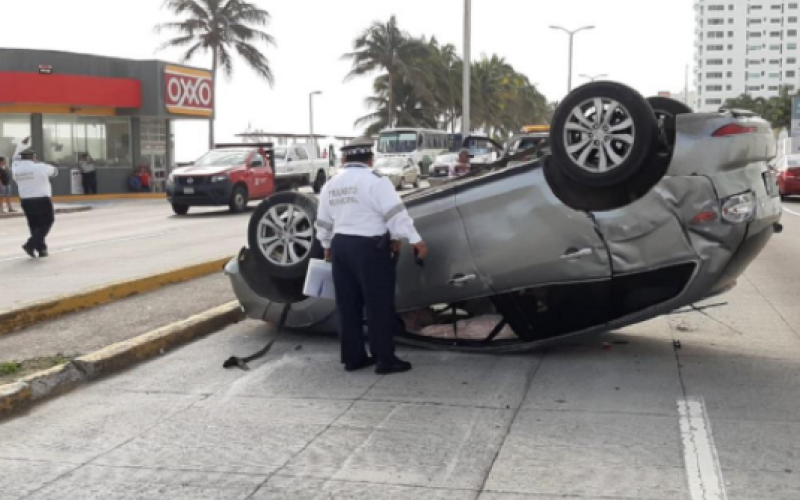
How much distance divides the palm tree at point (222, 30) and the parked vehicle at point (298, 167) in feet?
66.8

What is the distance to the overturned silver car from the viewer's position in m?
6.03

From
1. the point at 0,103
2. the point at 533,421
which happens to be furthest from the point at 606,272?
the point at 0,103

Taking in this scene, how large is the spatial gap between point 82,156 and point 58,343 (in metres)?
29.1

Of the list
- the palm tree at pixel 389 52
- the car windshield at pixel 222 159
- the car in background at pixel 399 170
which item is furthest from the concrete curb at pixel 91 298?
the palm tree at pixel 389 52

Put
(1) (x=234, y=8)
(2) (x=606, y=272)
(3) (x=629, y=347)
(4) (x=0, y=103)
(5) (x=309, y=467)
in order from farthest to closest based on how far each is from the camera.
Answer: (1) (x=234, y=8), (4) (x=0, y=103), (3) (x=629, y=347), (2) (x=606, y=272), (5) (x=309, y=467)

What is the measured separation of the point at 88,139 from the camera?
35.3m

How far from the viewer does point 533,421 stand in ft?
17.0

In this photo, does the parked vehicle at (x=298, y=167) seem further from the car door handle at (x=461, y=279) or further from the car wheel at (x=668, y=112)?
the car wheel at (x=668, y=112)

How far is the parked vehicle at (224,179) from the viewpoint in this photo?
23.5 m

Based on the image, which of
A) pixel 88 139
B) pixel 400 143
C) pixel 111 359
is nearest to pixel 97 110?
pixel 88 139

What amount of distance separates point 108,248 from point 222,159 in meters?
9.35

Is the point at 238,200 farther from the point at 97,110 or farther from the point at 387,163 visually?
the point at 97,110

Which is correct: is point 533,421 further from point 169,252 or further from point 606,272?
point 169,252

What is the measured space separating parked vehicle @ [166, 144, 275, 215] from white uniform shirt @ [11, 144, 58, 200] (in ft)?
31.7
